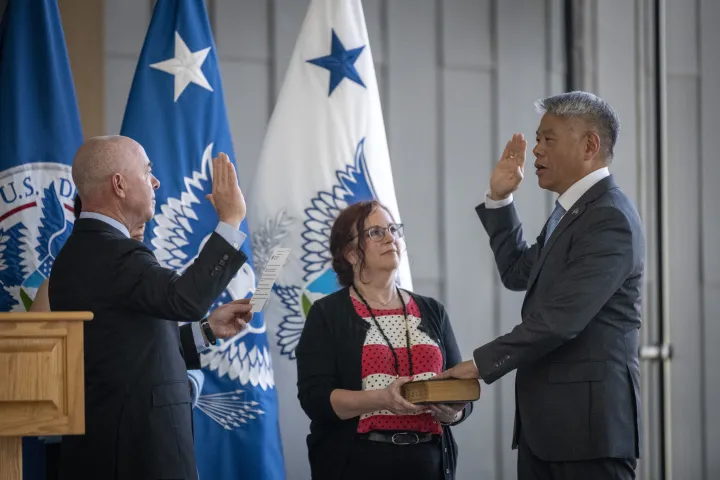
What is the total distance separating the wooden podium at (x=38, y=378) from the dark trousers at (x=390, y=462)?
1.08m

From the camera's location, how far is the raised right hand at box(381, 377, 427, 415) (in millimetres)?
2627

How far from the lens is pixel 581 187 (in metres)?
2.66

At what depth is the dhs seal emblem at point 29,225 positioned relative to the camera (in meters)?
3.21

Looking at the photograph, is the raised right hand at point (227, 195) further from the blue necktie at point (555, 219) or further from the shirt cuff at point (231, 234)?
the blue necktie at point (555, 219)

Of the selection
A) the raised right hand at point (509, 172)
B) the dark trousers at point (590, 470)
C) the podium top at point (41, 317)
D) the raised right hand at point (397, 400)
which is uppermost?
the raised right hand at point (509, 172)

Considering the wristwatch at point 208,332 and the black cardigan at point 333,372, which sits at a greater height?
the wristwatch at point 208,332

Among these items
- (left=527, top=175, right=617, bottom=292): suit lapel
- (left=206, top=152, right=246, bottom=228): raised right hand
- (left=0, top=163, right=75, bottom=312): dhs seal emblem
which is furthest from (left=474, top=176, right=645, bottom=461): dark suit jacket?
(left=0, top=163, right=75, bottom=312): dhs seal emblem

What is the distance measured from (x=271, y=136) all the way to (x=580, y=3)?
185 centimetres

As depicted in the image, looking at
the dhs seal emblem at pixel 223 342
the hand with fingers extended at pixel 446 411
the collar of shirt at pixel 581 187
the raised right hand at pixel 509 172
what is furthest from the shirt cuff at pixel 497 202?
the dhs seal emblem at pixel 223 342


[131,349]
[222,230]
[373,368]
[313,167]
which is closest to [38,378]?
[131,349]

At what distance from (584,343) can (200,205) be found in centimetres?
155

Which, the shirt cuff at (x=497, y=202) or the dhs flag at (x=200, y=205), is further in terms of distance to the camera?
the dhs flag at (x=200, y=205)

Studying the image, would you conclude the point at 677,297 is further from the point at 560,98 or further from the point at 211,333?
the point at 211,333

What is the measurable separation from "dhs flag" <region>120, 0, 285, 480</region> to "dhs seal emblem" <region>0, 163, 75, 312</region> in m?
0.31
